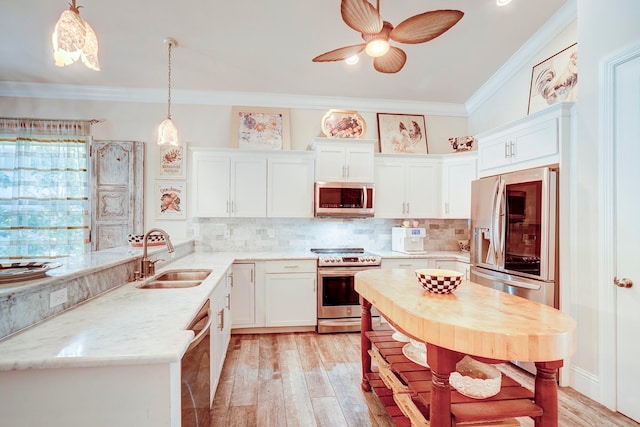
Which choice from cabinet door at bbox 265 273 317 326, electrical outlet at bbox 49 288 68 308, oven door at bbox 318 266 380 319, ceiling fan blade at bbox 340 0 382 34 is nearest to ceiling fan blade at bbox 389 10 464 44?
ceiling fan blade at bbox 340 0 382 34

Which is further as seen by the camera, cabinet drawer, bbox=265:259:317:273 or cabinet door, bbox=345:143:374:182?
cabinet door, bbox=345:143:374:182

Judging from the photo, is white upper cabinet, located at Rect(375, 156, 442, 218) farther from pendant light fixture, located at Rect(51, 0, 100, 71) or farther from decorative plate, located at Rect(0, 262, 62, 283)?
decorative plate, located at Rect(0, 262, 62, 283)

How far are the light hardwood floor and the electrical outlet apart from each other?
1.23 m

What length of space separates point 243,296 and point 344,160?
6.65 feet

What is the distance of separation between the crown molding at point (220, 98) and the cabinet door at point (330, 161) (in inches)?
30.0

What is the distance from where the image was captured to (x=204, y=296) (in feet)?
6.26

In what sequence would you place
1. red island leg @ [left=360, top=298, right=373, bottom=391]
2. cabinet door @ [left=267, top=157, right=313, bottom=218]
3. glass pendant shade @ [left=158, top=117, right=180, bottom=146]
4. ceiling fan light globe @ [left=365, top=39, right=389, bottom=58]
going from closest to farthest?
ceiling fan light globe @ [left=365, top=39, right=389, bottom=58], red island leg @ [left=360, top=298, right=373, bottom=391], glass pendant shade @ [left=158, top=117, right=180, bottom=146], cabinet door @ [left=267, top=157, right=313, bottom=218]

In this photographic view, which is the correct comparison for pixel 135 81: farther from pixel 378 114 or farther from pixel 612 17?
pixel 612 17

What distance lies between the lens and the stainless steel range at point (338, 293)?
376 cm

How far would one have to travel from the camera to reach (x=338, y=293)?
3.80 metres

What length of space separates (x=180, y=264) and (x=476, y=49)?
12.7ft

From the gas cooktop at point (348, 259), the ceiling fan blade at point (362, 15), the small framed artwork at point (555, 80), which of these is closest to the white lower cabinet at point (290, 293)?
the gas cooktop at point (348, 259)

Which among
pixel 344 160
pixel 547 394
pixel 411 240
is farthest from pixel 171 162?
pixel 547 394

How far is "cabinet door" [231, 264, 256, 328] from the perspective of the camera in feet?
12.0
